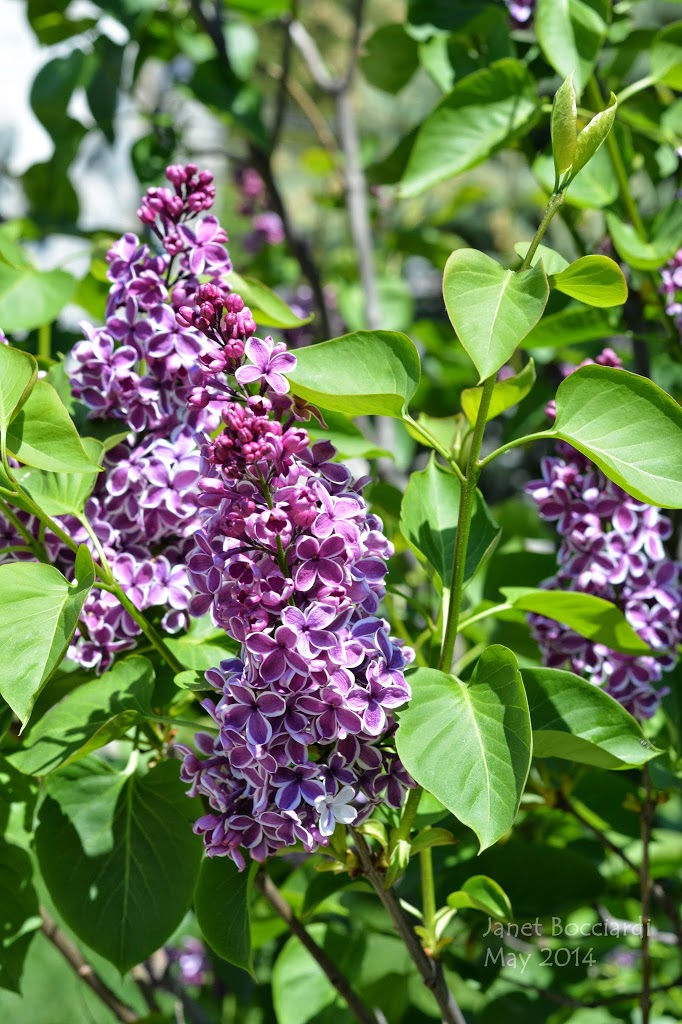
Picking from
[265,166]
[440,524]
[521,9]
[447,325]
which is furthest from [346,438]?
[447,325]

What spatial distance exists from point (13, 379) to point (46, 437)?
52mm

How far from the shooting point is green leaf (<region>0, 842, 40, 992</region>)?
90 centimetres

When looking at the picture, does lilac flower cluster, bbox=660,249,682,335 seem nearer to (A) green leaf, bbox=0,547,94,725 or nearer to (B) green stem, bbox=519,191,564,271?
(B) green stem, bbox=519,191,564,271

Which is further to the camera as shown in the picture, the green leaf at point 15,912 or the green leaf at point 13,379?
the green leaf at point 15,912

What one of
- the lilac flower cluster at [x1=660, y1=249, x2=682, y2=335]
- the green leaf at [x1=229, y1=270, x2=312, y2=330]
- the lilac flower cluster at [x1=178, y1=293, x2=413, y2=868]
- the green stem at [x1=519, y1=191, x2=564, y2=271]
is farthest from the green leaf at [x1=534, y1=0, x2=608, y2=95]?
the lilac flower cluster at [x1=178, y1=293, x2=413, y2=868]

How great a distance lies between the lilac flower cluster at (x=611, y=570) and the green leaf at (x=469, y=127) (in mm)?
377

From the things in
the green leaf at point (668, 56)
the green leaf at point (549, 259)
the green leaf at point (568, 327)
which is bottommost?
the green leaf at point (568, 327)

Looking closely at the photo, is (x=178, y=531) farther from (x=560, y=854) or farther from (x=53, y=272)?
(x=560, y=854)

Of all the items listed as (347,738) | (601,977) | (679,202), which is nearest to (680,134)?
(679,202)

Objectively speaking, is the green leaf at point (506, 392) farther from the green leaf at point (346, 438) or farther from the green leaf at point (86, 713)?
the green leaf at point (86, 713)

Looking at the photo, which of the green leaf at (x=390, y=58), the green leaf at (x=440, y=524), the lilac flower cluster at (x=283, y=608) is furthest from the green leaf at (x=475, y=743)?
the green leaf at (x=390, y=58)

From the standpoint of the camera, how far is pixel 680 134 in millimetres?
1326

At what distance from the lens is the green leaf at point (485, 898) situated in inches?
31.4

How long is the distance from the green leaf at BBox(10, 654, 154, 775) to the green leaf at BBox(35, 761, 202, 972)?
7 centimetres
